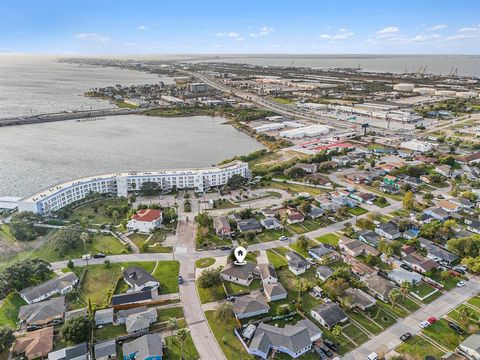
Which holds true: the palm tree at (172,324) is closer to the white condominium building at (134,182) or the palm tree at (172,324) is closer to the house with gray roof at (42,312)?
the house with gray roof at (42,312)

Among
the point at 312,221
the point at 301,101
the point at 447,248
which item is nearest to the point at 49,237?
the point at 312,221

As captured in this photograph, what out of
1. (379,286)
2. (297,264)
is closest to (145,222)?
(297,264)

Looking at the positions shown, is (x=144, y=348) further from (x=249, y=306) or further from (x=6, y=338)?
(x=6, y=338)

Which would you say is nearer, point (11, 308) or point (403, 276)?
point (11, 308)

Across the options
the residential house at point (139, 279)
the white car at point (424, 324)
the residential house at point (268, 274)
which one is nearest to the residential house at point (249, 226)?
the residential house at point (268, 274)

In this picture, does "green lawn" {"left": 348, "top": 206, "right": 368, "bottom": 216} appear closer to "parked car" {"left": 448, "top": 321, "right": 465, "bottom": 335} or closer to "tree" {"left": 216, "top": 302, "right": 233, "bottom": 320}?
"parked car" {"left": 448, "top": 321, "right": 465, "bottom": 335}
